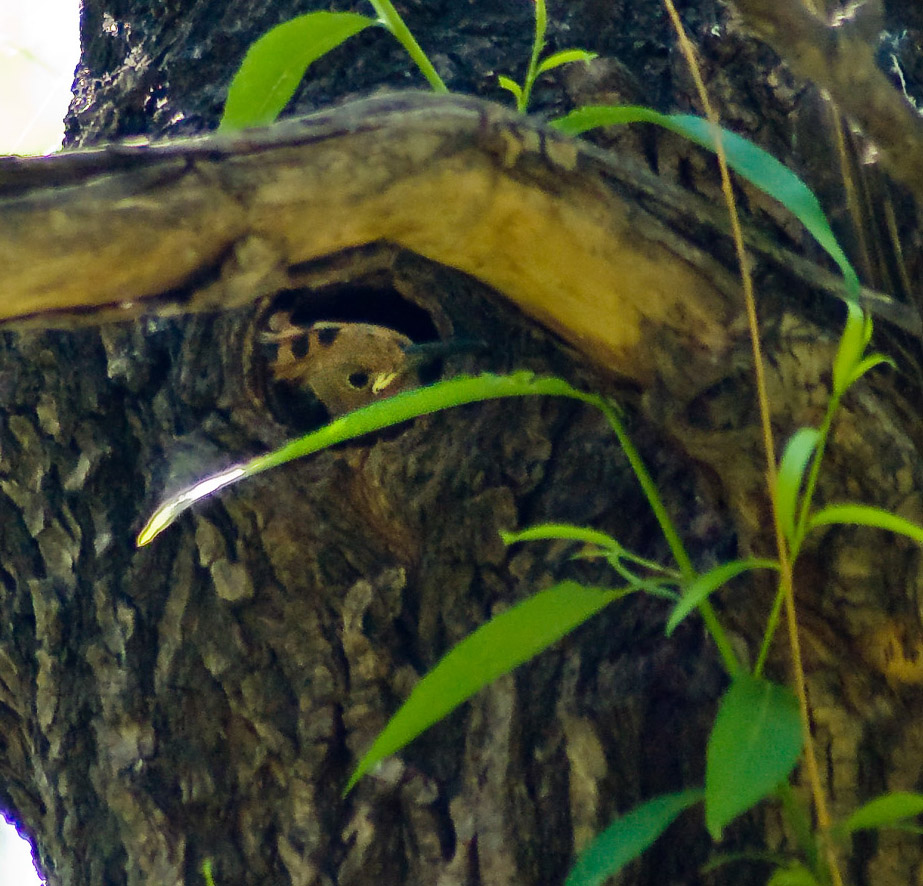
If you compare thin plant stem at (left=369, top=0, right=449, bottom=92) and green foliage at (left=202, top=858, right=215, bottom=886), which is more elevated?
thin plant stem at (left=369, top=0, right=449, bottom=92)

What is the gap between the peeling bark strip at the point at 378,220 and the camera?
519 mm

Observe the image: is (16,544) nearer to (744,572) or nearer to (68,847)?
(68,847)

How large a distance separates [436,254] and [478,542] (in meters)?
0.35

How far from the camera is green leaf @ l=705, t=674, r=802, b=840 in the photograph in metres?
0.53

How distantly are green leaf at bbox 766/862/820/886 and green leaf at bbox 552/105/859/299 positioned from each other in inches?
12.9

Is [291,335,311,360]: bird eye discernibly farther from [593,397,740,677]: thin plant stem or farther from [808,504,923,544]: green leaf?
[808,504,923,544]: green leaf

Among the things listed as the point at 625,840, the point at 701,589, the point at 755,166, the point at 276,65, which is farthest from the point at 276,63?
the point at 625,840

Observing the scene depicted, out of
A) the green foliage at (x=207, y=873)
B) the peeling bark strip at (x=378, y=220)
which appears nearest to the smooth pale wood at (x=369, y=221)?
Answer: the peeling bark strip at (x=378, y=220)

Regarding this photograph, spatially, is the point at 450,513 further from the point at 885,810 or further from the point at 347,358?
the point at 885,810

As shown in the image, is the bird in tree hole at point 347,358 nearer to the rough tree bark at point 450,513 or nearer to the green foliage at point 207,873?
the rough tree bark at point 450,513

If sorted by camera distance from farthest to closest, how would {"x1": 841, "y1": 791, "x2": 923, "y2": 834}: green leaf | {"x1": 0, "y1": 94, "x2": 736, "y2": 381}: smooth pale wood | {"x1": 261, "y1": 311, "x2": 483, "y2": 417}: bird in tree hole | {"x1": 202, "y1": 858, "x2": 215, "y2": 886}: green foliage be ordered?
{"x1": 261, "y1": 311, "x2": 483, "y2": 417}: bird in tree hole, {"x1": 202, "y1": 858, "x2": 215, "y2": 886}: green foliage, {"x1": 841, "y1": 791, "x2": 923, "y2": 834}: green leaf, {"x1": 0, "y1": 94, "x2": 736, "y2": 381}: smooth pale wood

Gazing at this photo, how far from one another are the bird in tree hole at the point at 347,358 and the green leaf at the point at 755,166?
1.10 feet

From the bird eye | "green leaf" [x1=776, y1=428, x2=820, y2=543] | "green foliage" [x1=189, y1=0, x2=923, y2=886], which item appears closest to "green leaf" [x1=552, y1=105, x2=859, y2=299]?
"green foliage" [x1=189, y1=0, x2=923, y2=886]

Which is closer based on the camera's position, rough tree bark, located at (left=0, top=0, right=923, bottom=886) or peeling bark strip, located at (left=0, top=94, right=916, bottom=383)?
peeling bark strip, located at (left=0, top=94, right=916, bottom=383)
